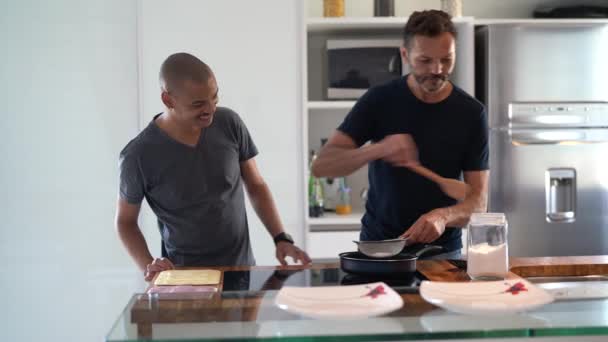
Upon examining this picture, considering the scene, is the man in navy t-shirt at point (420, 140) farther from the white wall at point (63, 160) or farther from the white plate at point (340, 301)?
the white wall at point (63, 160)

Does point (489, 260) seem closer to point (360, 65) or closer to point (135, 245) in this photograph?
point (135, 245)

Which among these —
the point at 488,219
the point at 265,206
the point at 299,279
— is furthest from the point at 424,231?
the point at 265,206

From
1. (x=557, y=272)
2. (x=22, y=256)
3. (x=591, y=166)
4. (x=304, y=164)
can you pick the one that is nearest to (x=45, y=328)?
(x=22, y=256)

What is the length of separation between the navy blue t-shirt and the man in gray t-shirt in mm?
312

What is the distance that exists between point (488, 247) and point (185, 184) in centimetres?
92

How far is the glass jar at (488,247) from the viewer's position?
1.70 metres

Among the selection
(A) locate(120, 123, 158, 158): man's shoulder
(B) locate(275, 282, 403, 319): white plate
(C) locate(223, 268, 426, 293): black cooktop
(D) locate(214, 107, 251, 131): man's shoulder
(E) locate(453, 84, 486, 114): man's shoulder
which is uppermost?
(E) locate(453, 84, 486, 114): man's shoulder

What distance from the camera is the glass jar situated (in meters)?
1.70

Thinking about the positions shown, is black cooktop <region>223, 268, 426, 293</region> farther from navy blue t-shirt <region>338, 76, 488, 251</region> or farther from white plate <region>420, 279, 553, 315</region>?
navy blue t-shirt <region>338, 76, 488, 251</region>

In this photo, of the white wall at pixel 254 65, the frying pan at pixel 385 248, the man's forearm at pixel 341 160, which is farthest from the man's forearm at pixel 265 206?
the white wall at pixel 254 65

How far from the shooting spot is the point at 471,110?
2297mm

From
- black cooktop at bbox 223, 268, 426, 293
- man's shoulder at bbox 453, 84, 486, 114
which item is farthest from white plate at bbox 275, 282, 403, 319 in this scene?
man's shoulder at bbox 453, 84, 486, 114

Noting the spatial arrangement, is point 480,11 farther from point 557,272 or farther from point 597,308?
point 597,308

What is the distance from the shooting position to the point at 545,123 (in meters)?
3.47
